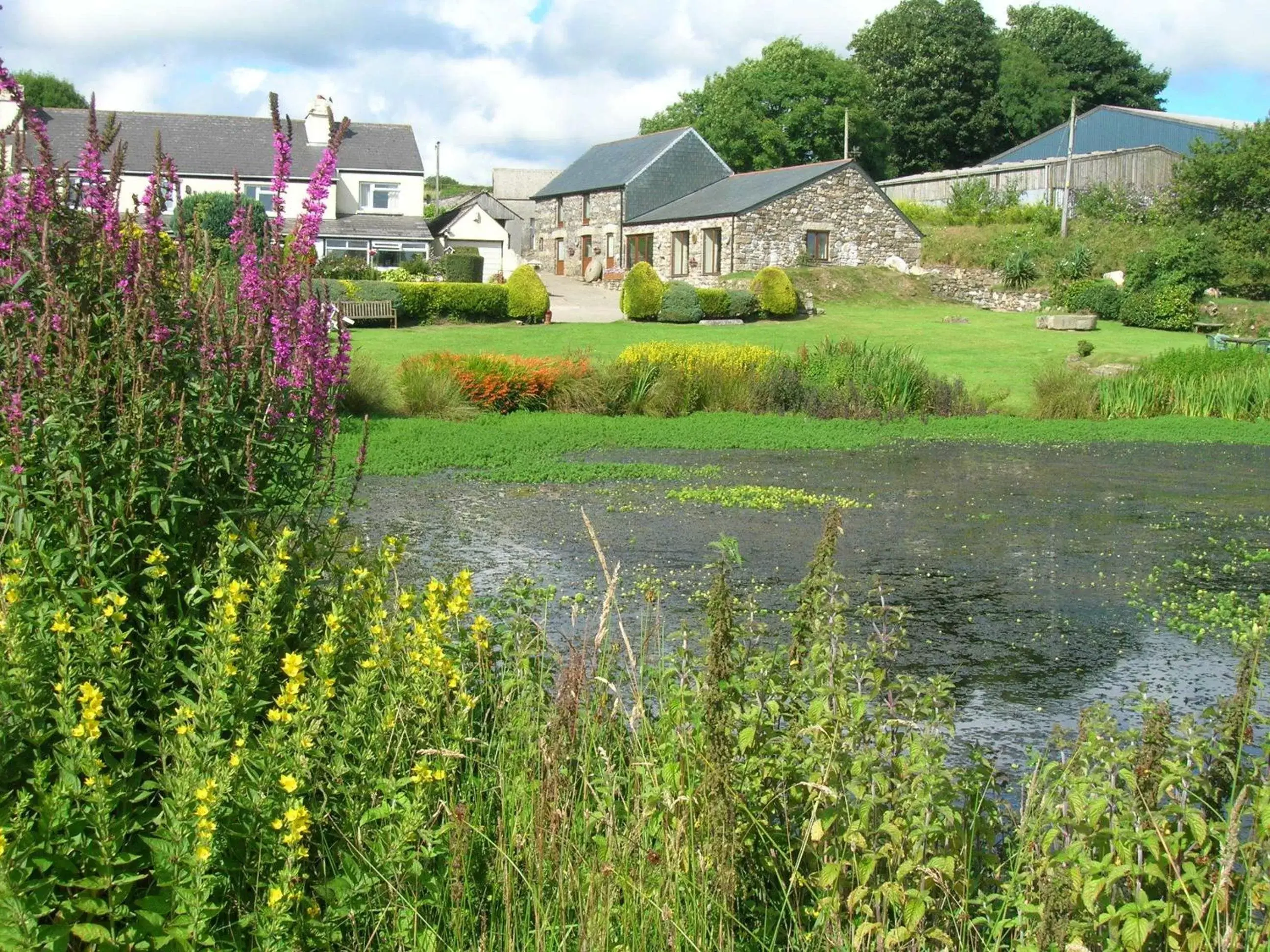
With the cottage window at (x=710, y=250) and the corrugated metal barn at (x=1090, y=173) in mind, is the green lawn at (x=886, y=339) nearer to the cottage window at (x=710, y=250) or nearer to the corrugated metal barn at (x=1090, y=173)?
the cottage window at (x=710, y=250)

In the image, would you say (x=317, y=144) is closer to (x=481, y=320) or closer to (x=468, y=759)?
(x=481, y=320)

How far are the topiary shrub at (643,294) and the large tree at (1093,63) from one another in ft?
159

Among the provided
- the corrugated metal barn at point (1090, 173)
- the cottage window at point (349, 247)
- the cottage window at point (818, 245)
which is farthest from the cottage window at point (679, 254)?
the corrugated metal barn at point (1090, 173)

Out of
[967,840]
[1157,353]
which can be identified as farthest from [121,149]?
[1157,353]

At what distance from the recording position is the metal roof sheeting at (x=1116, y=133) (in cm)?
5897

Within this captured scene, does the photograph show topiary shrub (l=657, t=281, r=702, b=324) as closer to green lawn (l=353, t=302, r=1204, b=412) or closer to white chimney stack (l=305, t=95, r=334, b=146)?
green lawn (l=353, t=302, r=1204, b=412)

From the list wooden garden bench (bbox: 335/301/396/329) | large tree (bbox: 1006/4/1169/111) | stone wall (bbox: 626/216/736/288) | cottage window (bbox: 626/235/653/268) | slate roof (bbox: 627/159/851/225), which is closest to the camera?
wooden garden bench (bbox: 335/301/396/329)

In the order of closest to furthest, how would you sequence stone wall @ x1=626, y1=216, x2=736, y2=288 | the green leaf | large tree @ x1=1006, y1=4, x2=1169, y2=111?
the green leaf
stone wall @ x1=626, y1=216, x2=736, y2=288
large tree @ x1=1006, y1=4, x2=1169, y2=111

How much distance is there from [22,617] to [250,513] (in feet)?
2.74

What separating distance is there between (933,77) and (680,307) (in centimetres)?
4145

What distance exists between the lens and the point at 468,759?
365 centimetres

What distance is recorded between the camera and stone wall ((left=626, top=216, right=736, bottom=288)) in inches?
1742

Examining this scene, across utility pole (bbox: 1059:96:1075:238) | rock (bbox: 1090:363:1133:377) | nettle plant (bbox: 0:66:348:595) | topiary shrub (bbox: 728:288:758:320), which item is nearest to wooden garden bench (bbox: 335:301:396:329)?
topiary shrub (bbox: 728:288:758:320)

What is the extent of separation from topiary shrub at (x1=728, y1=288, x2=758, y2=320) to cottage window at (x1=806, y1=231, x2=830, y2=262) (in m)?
8.38
